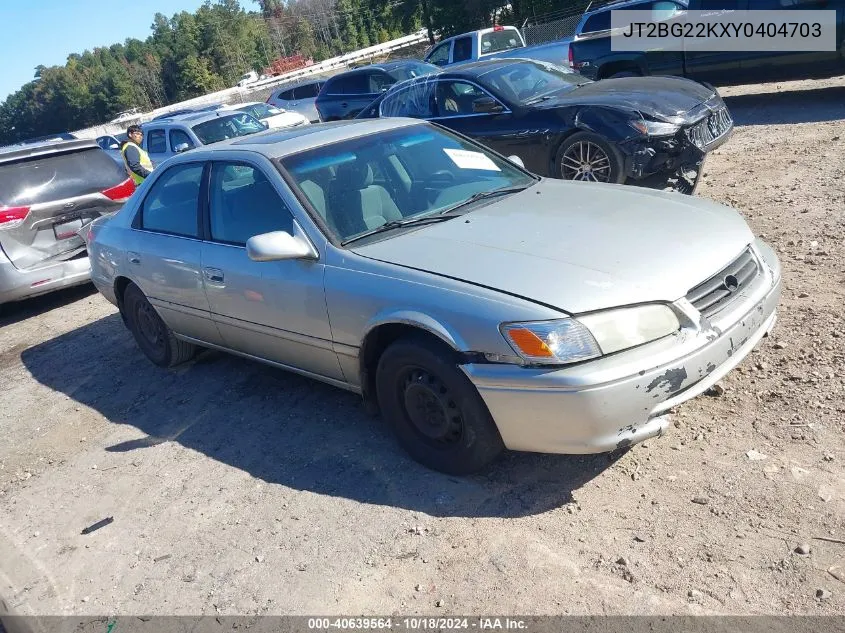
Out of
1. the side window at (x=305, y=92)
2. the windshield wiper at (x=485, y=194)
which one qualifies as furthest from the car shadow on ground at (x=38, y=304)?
the side window at (x=305, y=92)

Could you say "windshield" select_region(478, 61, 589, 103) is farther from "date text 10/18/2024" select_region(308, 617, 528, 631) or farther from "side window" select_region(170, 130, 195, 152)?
"side window" select_region(170, 130, 195, 152)

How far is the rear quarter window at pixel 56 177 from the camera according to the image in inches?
312

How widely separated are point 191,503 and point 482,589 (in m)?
1.78

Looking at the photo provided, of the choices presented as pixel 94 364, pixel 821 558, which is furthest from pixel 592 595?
pixel 94 364

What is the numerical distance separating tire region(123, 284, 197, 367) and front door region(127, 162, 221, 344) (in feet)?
0.66

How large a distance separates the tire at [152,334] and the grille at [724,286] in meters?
3.73

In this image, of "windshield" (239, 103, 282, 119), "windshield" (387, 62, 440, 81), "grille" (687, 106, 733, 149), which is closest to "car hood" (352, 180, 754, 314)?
"grille" (687, 106, 733, 149)

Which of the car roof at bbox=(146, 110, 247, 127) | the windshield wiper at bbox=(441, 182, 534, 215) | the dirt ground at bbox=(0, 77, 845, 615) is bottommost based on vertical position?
the dirt ground at bbox=(0, 77, 845, 615)

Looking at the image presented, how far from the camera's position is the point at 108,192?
8.42 meters

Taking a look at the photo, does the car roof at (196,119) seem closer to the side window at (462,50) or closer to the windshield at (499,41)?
the side window at (462,50)

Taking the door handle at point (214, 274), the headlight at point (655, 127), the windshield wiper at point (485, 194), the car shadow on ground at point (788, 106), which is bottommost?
the car shadow on ground at point (788, 106)

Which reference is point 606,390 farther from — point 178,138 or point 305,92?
point 305,92

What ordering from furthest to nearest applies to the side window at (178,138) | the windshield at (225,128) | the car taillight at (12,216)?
the windshield at (225,128)
the side window at (178,138)
the car taillight at (12,216)

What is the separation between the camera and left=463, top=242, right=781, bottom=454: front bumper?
118 inches
